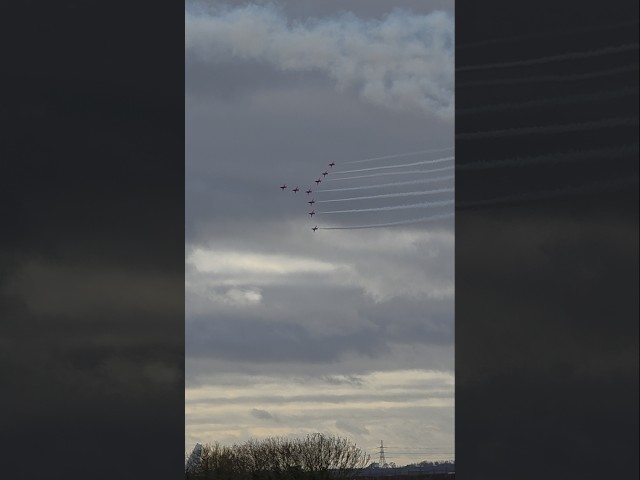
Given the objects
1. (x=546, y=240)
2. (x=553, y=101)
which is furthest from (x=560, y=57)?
(x=546, y=240)

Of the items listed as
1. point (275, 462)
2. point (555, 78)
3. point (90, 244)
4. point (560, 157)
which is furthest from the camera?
point (275, 462)

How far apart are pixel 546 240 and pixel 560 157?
657 mm

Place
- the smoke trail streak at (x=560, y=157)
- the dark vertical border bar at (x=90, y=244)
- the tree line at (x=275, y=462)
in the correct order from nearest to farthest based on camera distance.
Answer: the smoke trail streak at (x=560, y=157)
the dark vertical border bar at (x=90, y=244)
the tree line at (x=275, y=462)

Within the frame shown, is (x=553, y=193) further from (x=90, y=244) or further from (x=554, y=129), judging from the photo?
(x=90, y=244)

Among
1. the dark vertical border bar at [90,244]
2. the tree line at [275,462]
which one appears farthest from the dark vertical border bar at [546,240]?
the tree line at [275,462]

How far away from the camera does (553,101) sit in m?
9.13

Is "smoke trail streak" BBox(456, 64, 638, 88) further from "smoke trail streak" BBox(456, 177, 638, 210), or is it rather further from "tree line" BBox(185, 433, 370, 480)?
"tree line" BBox(185, 433, 370, 480)

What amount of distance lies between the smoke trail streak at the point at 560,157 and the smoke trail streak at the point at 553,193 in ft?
0.62

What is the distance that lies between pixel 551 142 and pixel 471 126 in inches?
42.7

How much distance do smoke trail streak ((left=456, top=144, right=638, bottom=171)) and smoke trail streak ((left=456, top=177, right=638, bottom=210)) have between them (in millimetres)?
190

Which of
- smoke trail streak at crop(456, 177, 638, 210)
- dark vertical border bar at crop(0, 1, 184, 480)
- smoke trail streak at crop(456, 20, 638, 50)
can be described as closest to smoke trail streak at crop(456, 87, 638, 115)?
smoke trail streak at crop(456, 20, 638, 50)

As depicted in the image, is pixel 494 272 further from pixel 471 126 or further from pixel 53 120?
pixel 53 120

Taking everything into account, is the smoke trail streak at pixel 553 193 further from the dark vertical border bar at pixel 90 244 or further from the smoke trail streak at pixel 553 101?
the dark vertical border bar at pixel 90 244

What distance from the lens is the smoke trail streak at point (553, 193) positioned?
27.5 ft
